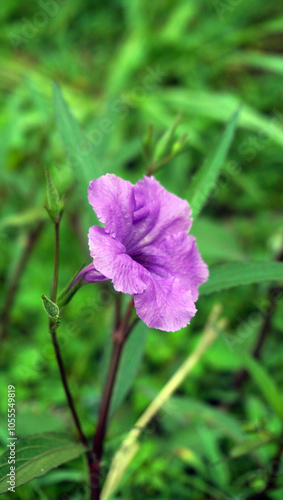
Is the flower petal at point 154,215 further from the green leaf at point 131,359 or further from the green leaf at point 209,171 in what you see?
the green leaf at point 131,359

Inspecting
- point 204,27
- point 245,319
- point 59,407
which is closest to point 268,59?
point 204,27

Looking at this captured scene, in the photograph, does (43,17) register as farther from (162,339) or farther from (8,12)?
(162,339)

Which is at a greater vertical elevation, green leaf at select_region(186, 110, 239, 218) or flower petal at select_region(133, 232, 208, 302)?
green leaf at select_region(186, 110, 239, 218)

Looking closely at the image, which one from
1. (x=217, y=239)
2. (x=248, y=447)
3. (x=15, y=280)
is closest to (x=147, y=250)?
(x=248, y=447)

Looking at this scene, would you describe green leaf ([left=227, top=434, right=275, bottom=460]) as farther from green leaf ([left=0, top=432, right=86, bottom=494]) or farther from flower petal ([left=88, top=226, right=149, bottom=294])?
flower petal ([left=88, top=226, right=149, bottom=294])

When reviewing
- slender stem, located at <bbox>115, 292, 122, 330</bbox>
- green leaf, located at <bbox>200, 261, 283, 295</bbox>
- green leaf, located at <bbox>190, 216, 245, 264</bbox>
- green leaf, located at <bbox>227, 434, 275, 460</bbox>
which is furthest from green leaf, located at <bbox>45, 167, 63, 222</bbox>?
green leaf, located at <bbox>190, 216, 245, 264</bbox>

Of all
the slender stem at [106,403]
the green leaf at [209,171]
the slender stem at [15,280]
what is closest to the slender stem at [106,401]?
the slender stem at [106,403]

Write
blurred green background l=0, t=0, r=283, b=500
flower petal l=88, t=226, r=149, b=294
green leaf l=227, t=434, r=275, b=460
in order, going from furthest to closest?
blurred green background l=0, t=0, r=283, b=500 < green leaf l=227, t=434, r=275, b=460 < flower petal l=88, t=226, r=149, b=294
